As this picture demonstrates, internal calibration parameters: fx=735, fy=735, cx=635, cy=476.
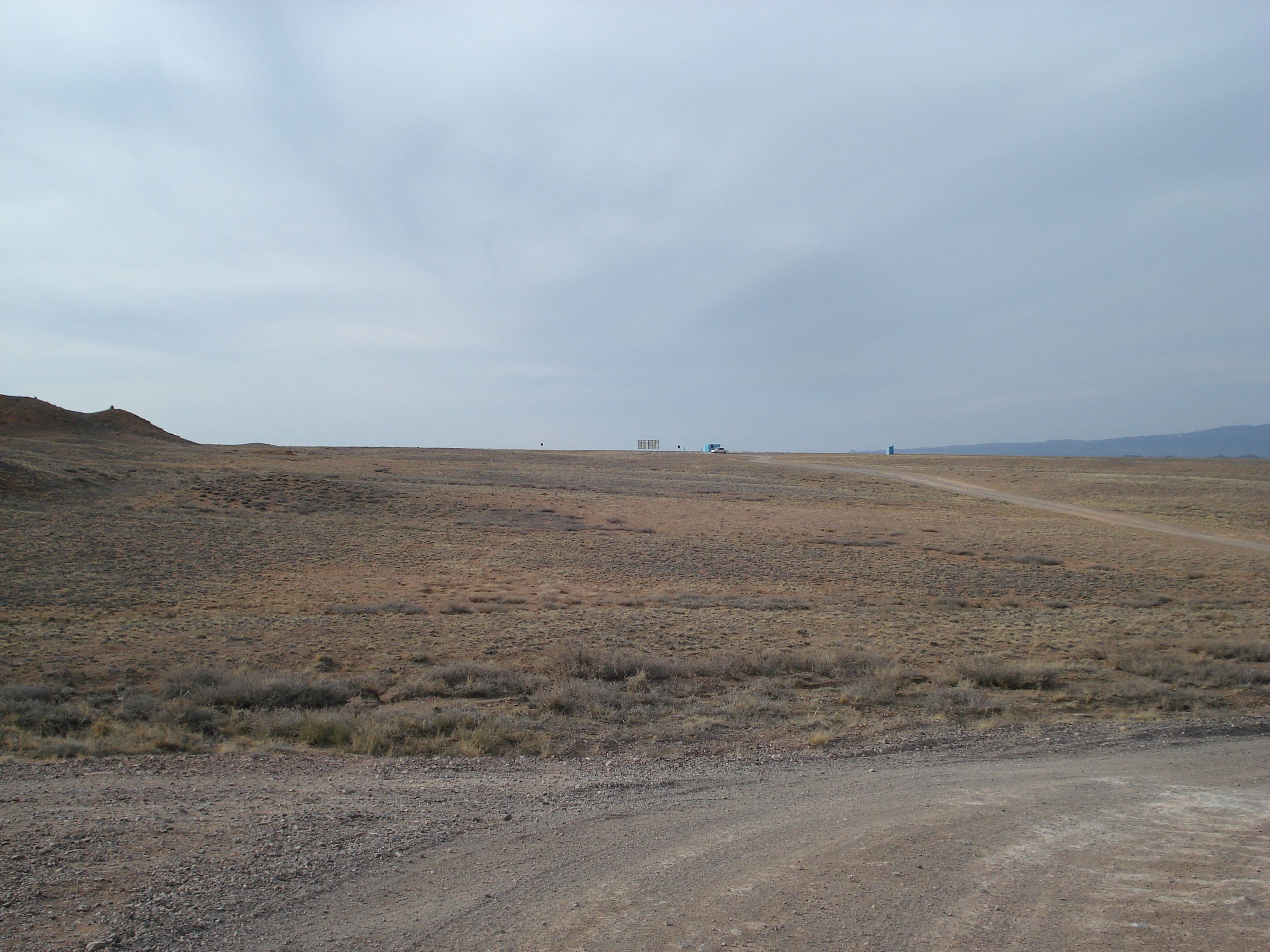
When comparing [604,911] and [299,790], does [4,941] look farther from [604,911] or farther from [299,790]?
[604,911]

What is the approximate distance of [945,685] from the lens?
13.0 m

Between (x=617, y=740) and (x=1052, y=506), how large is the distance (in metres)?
48.0

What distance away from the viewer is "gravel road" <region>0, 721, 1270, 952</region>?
Answer: 15.3 ft

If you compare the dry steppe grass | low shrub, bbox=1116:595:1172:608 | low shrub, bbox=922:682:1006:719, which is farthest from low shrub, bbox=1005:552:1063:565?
low shrub, bbox=922:682:1006:719

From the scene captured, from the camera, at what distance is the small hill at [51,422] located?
6369 centimetres

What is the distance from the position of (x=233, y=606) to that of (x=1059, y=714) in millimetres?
18371

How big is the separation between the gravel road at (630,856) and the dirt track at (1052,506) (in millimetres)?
32754

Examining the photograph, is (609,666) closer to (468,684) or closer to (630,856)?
(468,684)

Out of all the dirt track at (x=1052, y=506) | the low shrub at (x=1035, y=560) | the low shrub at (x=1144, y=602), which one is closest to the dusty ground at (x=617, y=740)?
the low shrub at (x=1144, y=602)

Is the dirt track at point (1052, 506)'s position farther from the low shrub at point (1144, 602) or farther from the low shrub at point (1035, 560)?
the low shrub at point (1144, 602)

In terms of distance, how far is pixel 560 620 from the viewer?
18156 millimetres

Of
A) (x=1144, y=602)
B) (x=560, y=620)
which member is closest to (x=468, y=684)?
(x=560, y=620)

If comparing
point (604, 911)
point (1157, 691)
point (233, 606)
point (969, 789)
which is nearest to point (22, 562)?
point (233, 606)

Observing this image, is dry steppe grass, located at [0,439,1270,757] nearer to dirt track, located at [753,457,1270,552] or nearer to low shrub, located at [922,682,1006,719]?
low shrub, located at [922,682,1006,719]
